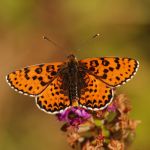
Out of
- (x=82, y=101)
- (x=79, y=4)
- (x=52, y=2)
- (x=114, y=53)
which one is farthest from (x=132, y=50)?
(x=82, y=101)

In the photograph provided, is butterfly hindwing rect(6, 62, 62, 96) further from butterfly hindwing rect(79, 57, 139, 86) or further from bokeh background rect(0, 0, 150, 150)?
bokeh background rect(0, 0, 150, 150)

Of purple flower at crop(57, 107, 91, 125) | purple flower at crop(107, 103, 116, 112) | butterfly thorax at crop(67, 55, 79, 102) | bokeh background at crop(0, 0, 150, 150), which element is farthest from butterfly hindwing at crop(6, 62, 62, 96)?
bokeh background at crop(0, 0, 150, 150)

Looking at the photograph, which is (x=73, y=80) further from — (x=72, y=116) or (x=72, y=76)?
(x=72, y=116)

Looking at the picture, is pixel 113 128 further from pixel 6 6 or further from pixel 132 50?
pixel 6 6

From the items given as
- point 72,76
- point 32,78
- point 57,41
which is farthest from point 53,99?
point 57,41

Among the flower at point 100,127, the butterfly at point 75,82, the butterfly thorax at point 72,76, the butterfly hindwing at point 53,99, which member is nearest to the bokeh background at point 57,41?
the flower at point 100,127

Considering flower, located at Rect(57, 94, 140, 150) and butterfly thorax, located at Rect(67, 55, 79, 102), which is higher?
butterfly thorax, located at Rect(67, 55, 79, 102)
